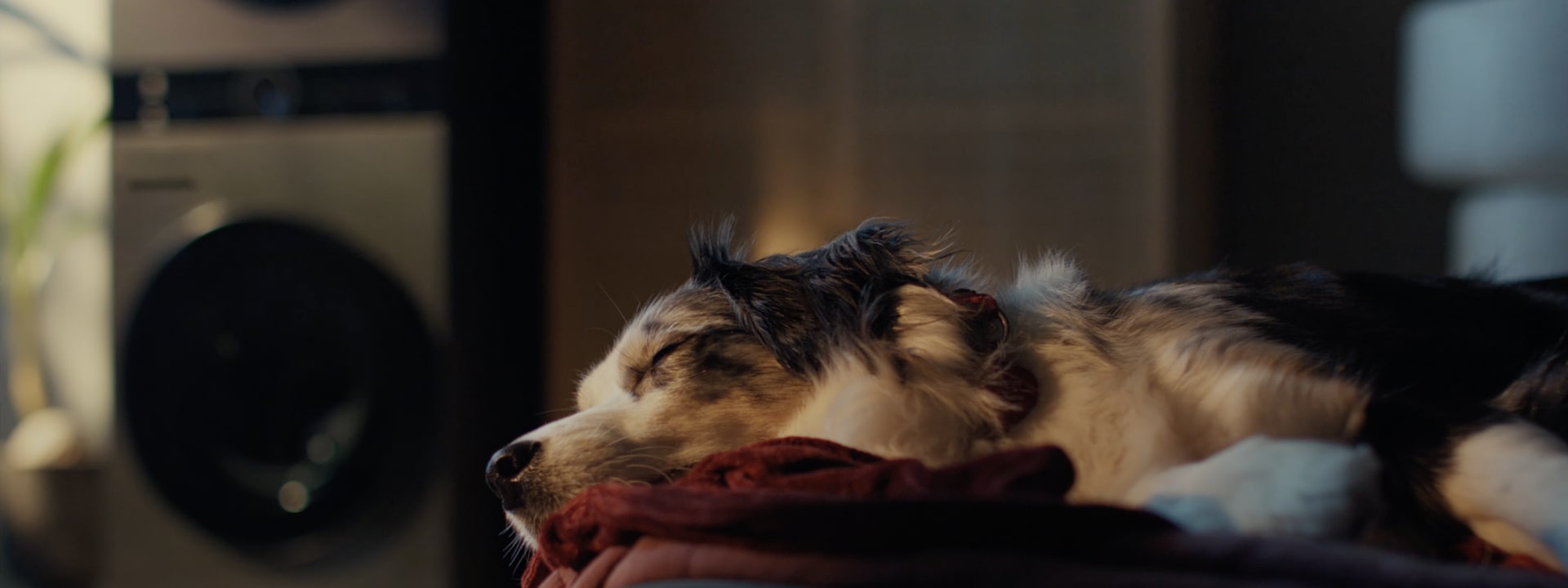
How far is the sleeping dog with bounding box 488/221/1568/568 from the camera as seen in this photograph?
31.2 inches

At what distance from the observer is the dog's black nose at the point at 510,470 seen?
108 cm

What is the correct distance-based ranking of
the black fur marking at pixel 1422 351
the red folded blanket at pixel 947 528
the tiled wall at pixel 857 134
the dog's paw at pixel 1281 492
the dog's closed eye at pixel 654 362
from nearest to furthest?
the red folded blanket at pixel 947 528
the dog's paw at pixel 1281 492
the black fur marking at pixel 1422 351
the dog's closed eye at pixel 654 362
the tiled wall at pixel 857 134

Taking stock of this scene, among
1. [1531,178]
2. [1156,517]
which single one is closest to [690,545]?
[1156,517]

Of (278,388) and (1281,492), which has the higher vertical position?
(1281,492)

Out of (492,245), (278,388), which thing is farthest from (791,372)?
(278,388)

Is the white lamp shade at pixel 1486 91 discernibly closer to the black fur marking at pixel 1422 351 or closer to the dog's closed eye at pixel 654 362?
the black fur marking at pixel 1422 351

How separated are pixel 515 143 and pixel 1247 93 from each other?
72.5 inches

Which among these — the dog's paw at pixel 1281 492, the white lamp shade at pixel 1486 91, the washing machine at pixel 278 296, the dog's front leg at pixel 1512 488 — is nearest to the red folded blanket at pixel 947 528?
the dog's paw at pixel 1281 492

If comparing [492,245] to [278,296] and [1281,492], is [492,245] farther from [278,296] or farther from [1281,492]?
[1281,492]

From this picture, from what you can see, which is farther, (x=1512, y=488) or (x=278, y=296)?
(x=278, y=296)

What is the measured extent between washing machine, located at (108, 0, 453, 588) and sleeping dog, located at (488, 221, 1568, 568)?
1.27 m

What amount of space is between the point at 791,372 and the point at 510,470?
281mm

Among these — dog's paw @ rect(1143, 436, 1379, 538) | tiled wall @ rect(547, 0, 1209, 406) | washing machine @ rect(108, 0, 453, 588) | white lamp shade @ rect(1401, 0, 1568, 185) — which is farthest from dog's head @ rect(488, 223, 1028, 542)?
white lamp shade @ rect(1401, 0, 1568, 185)

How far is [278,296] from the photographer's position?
243 centimetres
